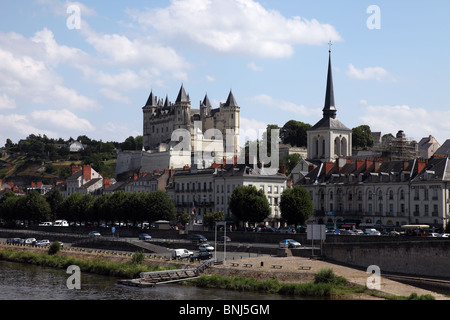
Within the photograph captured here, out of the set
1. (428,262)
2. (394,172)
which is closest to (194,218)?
(394,172)

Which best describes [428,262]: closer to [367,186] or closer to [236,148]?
[367,186]

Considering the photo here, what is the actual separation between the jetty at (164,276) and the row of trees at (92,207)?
30414 millimetres

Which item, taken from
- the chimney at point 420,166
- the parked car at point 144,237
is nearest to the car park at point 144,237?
the parked car at point 144,237

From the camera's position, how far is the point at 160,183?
94875mm

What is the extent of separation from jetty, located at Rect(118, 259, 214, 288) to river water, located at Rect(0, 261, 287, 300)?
0.53 m

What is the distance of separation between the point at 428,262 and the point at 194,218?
1585 inches

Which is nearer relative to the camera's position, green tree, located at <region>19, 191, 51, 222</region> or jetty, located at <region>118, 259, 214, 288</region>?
jetty, located at <region>118, 259, 214, 288</region>

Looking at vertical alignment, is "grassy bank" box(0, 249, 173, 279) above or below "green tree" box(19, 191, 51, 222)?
below

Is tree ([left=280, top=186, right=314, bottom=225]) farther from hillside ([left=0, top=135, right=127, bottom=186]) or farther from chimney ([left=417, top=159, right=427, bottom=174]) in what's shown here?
hillside ([left=0, top=135, right=127, bottom=186])

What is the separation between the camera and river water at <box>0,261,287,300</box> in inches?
1581

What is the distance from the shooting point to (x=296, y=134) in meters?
146
